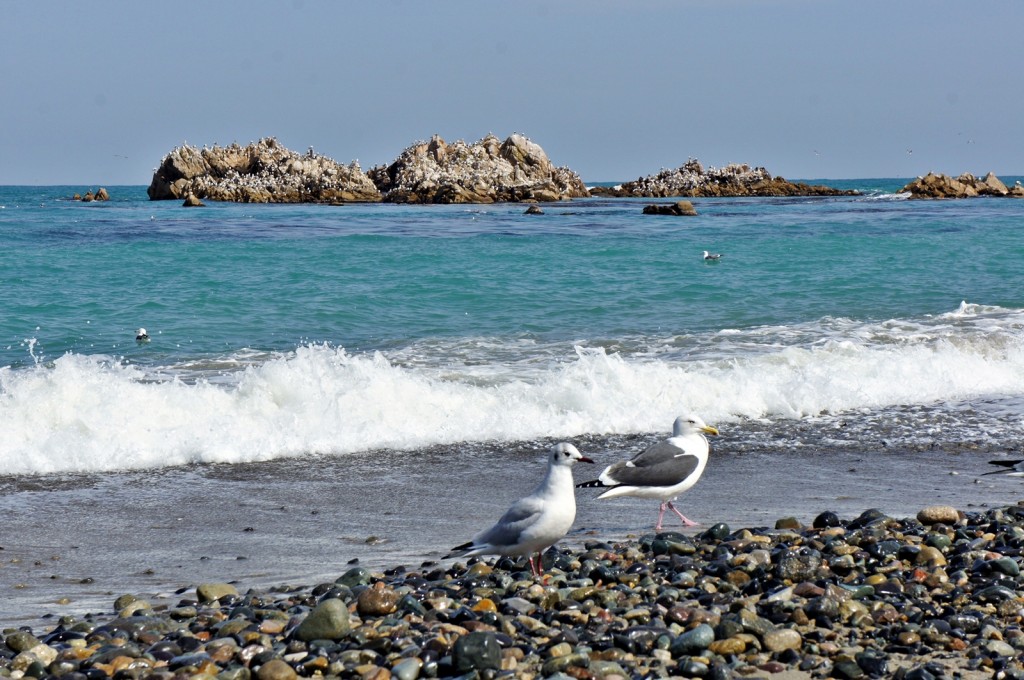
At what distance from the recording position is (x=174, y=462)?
10.5m

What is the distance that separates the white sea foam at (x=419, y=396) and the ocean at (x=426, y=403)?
0.04m

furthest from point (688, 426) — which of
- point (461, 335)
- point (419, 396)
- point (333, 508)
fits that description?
point (461, 335)

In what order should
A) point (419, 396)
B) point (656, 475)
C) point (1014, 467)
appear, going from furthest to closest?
point (419, 396)
point (1014, 467)
point (656, 475)

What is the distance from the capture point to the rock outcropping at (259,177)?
8750 cm

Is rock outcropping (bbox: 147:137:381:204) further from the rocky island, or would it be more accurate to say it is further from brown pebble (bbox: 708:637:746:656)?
brown pebble (bbox: 708:637:746:656)

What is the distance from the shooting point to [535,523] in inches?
251

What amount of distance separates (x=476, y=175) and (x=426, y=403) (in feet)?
267

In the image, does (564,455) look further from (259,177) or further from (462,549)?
(259,177)

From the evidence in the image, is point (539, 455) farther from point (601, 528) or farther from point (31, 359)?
point (31, 359)

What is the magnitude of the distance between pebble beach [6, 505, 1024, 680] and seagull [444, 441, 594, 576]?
7.1 inches

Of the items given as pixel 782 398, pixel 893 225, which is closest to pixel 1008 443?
pixel 782 398

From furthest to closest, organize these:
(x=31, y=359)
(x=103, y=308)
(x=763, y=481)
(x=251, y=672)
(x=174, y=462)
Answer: (x=103, y=308)
(x=31, y=359)
(x=174, y=462)
(x=763, y=481)
(x=251, y=672)

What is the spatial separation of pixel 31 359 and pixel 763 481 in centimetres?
1107

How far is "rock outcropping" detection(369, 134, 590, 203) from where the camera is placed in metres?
81.7
